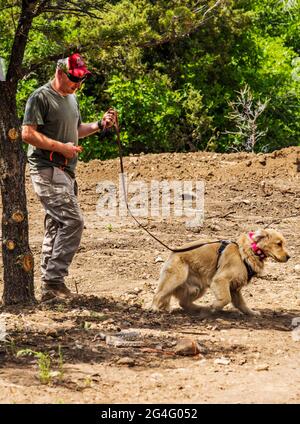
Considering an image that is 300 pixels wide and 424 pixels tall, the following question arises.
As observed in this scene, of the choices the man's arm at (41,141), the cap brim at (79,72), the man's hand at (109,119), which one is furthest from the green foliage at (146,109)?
the man's arm at (41,141)

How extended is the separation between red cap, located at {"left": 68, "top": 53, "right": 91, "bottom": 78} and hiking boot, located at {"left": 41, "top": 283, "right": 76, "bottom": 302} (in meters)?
2.19

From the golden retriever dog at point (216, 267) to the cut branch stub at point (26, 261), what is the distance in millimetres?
1316

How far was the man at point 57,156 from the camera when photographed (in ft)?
28.4

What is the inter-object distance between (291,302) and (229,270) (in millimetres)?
1255

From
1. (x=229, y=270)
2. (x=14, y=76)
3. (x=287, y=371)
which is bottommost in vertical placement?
(x=287, y=371)

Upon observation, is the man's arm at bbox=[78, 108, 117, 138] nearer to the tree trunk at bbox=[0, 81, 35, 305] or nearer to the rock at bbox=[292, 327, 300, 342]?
the tree trunk at bbox=[0, 81, 35, 305]

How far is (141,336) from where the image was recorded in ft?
25.8

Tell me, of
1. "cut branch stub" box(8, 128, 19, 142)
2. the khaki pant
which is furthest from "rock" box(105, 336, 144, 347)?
"cut branch stub" box(8, 128, 19, 142)

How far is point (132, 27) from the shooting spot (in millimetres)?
8539

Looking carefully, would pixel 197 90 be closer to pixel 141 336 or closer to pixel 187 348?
pixel 141 336

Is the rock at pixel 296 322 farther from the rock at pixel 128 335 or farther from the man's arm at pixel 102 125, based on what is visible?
the man's arm at pixel 102 125

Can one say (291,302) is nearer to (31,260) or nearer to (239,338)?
(239,338)

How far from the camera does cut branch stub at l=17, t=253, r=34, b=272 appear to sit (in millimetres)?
8695
